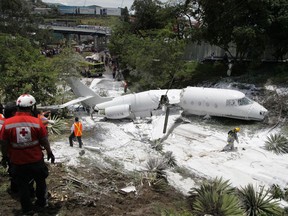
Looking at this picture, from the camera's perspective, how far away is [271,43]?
29172mm

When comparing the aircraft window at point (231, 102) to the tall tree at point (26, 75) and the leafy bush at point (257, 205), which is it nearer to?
the leafy bush at point (257, 205)

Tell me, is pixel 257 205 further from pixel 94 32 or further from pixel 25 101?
pixel 94 32

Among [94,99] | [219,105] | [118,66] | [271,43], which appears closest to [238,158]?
[219,105]

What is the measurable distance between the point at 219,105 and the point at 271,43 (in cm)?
1148

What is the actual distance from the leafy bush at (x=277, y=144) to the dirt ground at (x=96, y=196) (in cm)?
888

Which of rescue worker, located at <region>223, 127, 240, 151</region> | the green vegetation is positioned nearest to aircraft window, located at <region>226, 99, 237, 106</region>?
rescue worker, located at <region>223, 127, 240, 151</region>

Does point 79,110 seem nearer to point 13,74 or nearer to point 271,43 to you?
point 13,74

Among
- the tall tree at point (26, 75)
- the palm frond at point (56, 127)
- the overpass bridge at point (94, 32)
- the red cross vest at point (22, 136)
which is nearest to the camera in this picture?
the red cross vest at point (22, 136)

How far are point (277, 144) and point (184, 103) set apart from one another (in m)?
8.00

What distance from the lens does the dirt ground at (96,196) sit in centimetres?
939

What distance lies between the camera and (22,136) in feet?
24.4

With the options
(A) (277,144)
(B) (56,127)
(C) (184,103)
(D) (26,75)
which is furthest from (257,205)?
(D) (26,75)

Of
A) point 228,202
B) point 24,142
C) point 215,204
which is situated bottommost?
point 215,204

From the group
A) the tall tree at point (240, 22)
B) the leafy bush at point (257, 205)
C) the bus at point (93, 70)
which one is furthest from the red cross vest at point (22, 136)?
the bus at point (93, 70)
